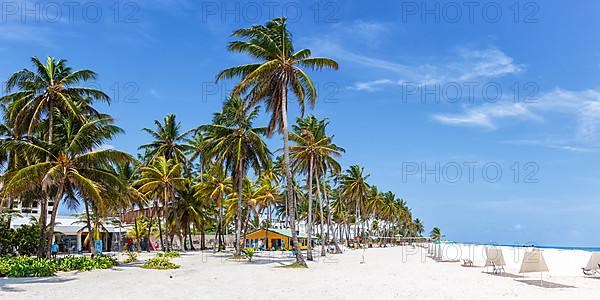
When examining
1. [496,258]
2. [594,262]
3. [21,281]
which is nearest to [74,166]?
[21,281]

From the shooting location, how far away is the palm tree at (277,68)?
25.7m

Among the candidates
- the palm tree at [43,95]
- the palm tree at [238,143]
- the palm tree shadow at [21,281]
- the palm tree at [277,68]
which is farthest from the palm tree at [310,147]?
the palm tree shadow at [21,281]

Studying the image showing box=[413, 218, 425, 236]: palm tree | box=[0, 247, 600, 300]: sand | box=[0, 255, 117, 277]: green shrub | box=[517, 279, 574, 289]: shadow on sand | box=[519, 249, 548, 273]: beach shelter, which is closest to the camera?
box=[0, 247, 600, 300]: sand

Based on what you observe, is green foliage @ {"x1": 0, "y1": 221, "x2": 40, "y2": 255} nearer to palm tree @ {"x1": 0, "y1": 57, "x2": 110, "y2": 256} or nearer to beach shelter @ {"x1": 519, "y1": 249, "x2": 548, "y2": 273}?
palm tree @ {"x1": 0, "y1": 57, "x2": 110, "y2": 256}

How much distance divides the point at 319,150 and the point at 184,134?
598 inches

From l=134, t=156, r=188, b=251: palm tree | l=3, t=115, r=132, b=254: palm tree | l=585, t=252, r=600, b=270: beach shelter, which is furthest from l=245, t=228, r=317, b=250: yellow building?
l=585, t=252, r=600, b=270: beach shelter

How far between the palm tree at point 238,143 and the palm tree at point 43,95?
35.0 feet

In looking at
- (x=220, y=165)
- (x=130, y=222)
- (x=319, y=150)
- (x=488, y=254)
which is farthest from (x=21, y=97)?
(x=130, y=222)

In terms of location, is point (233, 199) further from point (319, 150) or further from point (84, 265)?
point (84, 265)

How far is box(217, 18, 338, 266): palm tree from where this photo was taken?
84.2 ft

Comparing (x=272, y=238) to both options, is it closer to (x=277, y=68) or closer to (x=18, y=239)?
(x=18, y=239)

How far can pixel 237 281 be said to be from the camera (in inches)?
669

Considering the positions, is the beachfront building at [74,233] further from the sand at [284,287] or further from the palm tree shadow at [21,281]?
the sand at [284,287]

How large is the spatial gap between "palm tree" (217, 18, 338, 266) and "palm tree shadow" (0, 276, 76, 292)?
1130 cm
